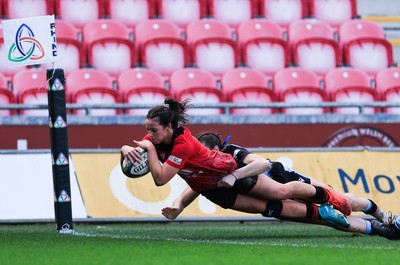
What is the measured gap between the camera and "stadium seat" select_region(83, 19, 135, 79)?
15.1 m

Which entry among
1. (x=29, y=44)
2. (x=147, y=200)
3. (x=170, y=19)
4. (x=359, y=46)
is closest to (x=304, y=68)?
(x=359, y=46)

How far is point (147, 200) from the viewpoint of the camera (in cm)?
1203

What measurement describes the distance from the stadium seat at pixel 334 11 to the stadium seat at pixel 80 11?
12.1 ft

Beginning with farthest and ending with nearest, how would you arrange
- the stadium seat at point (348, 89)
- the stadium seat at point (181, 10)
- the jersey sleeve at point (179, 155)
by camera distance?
the stadium seat at point (181, 10), the stadium seat at point (348, 89), the jersey sleeve at point (179, 155)

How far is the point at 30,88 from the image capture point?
13.8 metres

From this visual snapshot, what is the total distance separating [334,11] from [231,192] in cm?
872

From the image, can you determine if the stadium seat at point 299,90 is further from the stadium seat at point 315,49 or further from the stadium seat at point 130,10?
the stadium seat at point 130,10

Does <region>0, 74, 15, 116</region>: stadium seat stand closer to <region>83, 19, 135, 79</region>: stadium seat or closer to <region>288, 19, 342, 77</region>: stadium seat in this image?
<region>83, 19, 135, 79</region>: stadium seat

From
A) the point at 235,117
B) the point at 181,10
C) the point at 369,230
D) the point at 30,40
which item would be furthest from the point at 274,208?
the point at 181,10

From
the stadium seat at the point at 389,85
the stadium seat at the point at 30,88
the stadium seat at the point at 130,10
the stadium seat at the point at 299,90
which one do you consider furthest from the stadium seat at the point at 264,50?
the stadium seat at the point at 30,88

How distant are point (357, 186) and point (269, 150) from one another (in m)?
1.13

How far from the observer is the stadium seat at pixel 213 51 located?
1558cm

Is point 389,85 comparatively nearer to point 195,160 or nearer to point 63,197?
point 63,197

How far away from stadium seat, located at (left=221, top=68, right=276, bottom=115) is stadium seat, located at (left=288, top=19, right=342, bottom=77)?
133 centimetres
